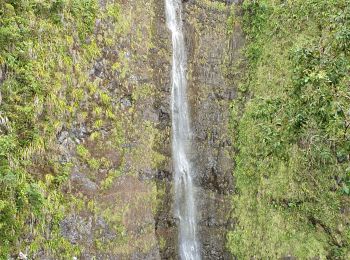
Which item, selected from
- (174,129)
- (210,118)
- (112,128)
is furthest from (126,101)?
(210,118)

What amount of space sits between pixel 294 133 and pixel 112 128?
488cm

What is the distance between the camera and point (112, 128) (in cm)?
967

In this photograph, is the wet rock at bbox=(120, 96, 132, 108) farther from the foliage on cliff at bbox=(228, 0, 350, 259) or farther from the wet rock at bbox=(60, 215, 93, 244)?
the foliage on cliff at bbox=(228, 0, 350, 259)

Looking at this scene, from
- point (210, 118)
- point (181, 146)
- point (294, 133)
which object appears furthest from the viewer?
point (210, 118)

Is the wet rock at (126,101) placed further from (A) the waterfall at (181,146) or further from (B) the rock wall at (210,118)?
(B) the rock wall at (210,118)

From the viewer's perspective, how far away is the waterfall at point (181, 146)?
442 inches

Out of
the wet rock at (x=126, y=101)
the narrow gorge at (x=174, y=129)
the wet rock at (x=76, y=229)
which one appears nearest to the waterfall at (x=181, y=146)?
the narrow gorge at (x=174, y=129)

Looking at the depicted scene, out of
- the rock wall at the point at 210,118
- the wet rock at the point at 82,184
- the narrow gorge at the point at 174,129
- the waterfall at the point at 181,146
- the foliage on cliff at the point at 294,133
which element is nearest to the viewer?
the foliage on cliff at the point at 294,133

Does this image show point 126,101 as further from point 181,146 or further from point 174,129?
point 181,146

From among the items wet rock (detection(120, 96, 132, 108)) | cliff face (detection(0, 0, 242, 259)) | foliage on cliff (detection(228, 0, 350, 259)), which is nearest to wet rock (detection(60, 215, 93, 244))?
cliff face (detection(0, 0, 242, 259))

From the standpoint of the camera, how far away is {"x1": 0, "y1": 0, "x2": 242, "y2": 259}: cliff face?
7477mm

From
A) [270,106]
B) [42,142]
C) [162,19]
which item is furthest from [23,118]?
[162,19]

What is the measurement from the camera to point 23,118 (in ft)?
24.2

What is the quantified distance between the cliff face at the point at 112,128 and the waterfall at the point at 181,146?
269mm
